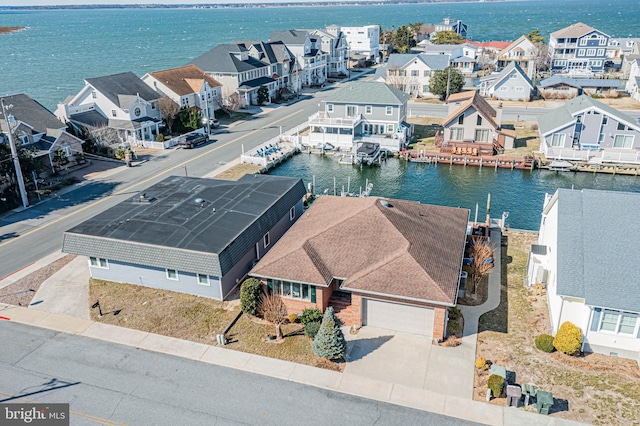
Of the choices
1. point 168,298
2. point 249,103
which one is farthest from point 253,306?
point 249,103

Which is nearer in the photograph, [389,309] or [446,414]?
[446,414]

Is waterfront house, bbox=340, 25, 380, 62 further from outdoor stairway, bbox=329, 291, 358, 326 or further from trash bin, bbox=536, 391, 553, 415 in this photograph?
trash bin, bbox=536, 391, 553, 415

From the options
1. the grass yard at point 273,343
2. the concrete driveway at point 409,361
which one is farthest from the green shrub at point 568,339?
the grass yard at point 273,343

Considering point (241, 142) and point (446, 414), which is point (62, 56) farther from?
point (446, 414)

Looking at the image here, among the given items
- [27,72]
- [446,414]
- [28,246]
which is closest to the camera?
[446,414]

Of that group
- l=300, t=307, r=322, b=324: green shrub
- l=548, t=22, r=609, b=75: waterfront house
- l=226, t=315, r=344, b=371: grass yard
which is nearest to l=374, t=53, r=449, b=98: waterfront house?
l=548, t=22, r=609, b=75: waterfront house

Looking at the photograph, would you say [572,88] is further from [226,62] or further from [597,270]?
[597,270]
